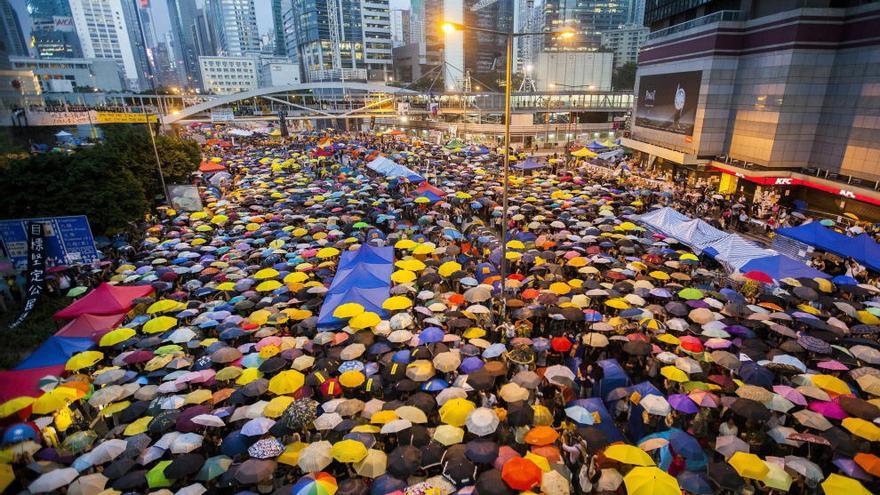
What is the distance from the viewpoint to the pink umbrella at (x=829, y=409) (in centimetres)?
875

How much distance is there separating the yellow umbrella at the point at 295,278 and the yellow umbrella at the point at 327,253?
1781 mm

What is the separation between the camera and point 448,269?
602 inches

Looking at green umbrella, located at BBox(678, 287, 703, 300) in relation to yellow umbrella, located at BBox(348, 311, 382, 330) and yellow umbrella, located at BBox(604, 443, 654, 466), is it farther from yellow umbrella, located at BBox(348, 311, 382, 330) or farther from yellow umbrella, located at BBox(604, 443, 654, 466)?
yellow umbrella, located at BBox(348, 311, 382, 330)

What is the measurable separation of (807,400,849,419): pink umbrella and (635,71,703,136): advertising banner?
27.3 metres

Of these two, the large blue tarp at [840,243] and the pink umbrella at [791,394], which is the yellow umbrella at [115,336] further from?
the large blue tarp at [840,243]

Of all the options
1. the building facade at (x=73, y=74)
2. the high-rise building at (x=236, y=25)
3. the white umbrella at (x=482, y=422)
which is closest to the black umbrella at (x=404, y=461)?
the white umbrella at (x=482, y=422)

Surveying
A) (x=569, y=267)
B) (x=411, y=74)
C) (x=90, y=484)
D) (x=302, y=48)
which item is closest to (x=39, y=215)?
(x=90, y=484)

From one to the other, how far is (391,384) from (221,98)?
77.5 meters

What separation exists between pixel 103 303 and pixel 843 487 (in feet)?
59.2

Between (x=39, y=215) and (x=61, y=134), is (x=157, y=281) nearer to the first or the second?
(x=39, y=215)

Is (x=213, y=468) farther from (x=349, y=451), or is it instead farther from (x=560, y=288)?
(x=560, y=288)

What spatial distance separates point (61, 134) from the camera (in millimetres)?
46781

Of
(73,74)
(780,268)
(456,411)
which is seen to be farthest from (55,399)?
(73,74)

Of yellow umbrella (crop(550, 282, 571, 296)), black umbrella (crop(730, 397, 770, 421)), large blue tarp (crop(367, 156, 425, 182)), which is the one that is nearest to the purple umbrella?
black umbrella (crop(730, 397, 770, 421))
